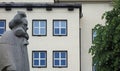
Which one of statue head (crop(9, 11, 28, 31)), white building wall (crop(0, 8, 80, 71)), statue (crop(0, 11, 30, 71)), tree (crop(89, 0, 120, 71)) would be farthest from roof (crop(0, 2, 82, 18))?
statue (crop(0, 11, 30, 71))

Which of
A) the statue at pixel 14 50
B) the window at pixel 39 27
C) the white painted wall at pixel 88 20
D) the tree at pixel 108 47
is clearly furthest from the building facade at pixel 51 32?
the statue at pixel 14 50

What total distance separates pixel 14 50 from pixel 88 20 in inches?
2545

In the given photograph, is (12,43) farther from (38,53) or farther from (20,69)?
(38,53)

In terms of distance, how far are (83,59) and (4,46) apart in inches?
2502

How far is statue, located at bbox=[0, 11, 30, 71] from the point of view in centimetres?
1141

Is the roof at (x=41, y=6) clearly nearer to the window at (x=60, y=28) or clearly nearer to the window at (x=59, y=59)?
the window at (x=60, y=28)

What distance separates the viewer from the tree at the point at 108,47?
42.4 metres

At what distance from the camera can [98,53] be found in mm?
43375

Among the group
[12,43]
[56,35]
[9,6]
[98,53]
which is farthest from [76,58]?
[12,43]

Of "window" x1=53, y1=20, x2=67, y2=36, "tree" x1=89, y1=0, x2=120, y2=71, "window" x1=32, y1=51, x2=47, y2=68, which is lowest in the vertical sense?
"window" x1=32, y1=51, x2=47, y2=68

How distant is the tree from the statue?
3024cm

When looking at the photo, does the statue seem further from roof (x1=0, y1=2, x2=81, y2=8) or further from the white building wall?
roof (x1=0, y1=2, x2=81, y2=8)

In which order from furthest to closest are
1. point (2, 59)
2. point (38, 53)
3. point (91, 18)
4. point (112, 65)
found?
point (91, 18) < point (38, 53) < point (112, 65) < point (2, 59)

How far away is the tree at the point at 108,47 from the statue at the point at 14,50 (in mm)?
30239
